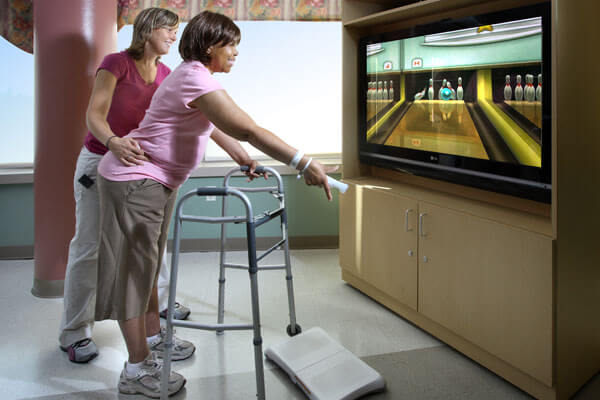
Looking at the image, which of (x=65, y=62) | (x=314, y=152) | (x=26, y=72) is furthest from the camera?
(x=314, y=152)

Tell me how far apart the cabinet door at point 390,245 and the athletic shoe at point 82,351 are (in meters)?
1.61

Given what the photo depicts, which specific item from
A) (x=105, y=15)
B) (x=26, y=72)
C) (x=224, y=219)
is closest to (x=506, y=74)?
(x=224, y=219)

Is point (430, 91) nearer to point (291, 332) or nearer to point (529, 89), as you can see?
point (529, 89)

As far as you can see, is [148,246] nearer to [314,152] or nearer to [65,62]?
[65,62]

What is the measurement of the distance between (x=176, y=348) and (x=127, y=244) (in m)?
0.78

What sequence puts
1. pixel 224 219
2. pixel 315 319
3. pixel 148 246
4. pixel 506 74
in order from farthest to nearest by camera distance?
1. pixel 315 319
2. pixel 506 74
3. pixel 148 246
4. pixel 224 219

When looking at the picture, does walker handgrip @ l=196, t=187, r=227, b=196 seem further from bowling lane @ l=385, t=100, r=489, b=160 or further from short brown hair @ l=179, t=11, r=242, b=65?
bowling lane @ l=385, t=100, r=489, b=160

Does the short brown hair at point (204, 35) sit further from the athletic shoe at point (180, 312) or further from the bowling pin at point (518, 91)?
the athletic shoe at point (180, 312)

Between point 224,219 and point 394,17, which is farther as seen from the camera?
point 394,17

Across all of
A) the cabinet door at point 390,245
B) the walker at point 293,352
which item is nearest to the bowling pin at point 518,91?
the cabinet door at point 390,245

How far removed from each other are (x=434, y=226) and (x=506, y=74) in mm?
795

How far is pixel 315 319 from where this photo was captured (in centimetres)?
318

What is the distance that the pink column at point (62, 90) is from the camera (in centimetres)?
341

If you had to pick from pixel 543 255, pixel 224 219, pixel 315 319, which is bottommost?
pixel 315 319
